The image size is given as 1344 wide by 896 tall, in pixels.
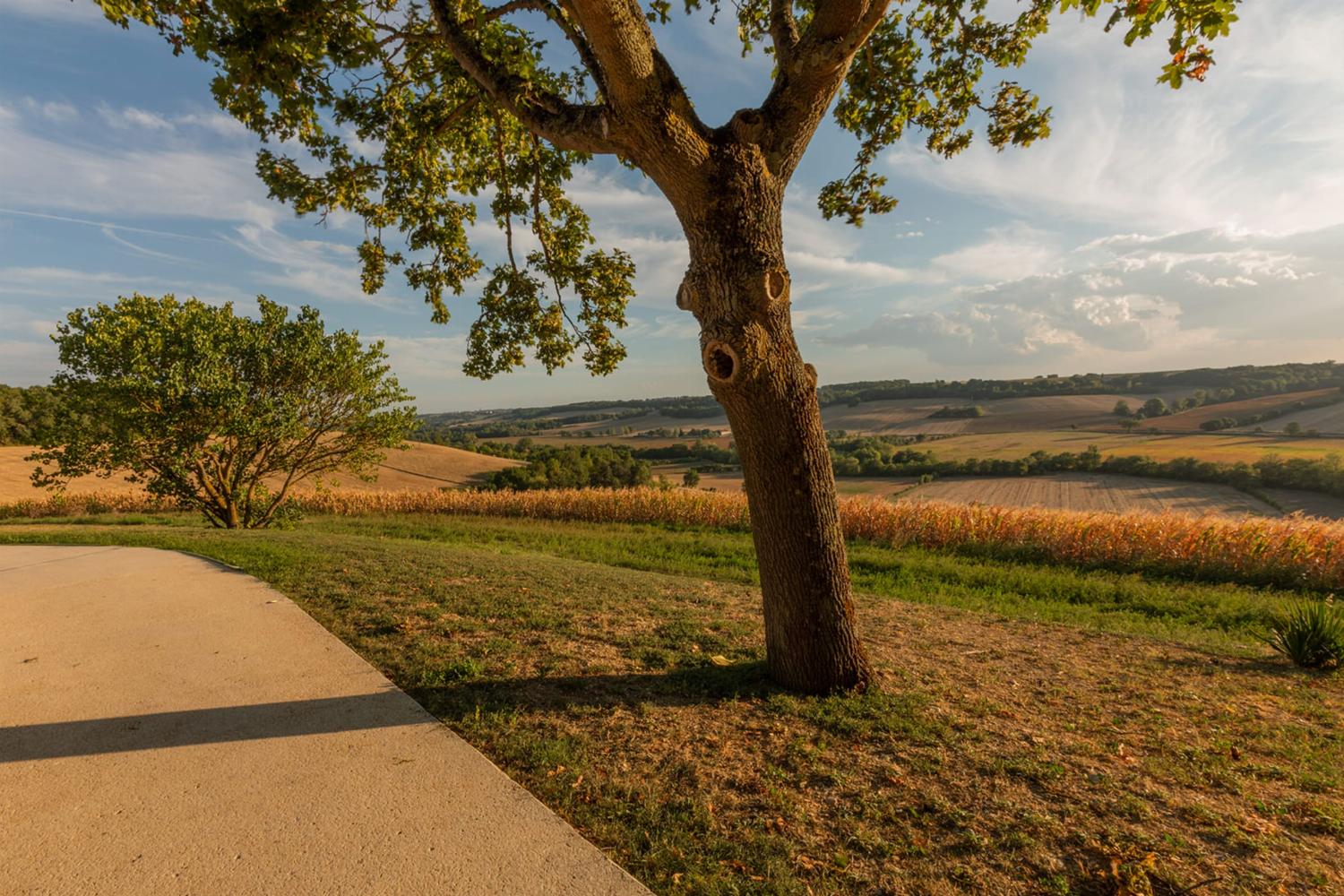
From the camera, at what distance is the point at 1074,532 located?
1292 cm

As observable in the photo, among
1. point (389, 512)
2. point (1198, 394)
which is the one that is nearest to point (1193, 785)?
point (389, 512)

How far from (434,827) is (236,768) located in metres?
1.41

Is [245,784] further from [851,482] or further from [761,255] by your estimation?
[851,482]

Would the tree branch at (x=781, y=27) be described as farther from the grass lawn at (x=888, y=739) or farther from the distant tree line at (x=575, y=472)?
the distant tree line at (x=575, y=472)

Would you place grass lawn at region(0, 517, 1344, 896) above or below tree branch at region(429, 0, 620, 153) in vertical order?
below

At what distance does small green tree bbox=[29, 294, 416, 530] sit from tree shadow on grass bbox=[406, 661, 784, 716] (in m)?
13.8

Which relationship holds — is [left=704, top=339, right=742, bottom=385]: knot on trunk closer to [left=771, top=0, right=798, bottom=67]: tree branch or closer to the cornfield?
[left=771, top=0, right=798, bottom=67]: tree branch

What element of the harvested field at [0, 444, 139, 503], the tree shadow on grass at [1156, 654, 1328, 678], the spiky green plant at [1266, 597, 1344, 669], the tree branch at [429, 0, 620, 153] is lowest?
the tree shadow on grass at [1156, 654, 1328, 678]

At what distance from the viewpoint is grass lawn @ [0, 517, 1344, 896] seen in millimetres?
2559

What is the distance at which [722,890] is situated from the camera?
237 centimetres

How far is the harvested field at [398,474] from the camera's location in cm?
2780

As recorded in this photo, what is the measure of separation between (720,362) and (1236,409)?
70.2 meters

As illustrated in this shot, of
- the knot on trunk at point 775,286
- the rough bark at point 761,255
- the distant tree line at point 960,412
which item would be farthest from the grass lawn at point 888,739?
the distant tree line at point 960,412

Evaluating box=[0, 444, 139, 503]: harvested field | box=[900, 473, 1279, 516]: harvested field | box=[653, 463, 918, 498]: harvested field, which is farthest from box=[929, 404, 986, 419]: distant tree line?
box=[0, 444, 139, 503]: harvested field
